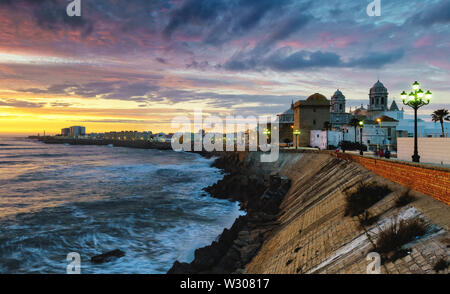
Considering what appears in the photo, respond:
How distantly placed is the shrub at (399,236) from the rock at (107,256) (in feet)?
49.2

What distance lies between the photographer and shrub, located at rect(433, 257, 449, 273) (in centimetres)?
621

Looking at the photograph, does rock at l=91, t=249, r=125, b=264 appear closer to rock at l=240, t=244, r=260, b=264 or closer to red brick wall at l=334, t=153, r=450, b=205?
rock at l=240, t=244, r=260, b=264

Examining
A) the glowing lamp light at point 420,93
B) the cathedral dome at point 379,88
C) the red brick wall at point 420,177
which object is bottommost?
the red brick wall at point 420,177

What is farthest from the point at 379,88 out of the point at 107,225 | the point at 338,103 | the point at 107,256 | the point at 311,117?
the point at 107,256

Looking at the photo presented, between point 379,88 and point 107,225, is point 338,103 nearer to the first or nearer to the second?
point 379,88

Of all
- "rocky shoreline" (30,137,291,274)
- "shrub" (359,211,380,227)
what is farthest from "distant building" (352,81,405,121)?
"shrub" (359,211,380,227)

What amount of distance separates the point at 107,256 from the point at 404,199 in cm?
1659

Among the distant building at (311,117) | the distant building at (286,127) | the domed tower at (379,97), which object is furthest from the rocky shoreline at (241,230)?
the domed tower at (379,97)

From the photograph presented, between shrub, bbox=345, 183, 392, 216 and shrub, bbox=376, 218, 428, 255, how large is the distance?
3.44m

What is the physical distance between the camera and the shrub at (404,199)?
34.2ft

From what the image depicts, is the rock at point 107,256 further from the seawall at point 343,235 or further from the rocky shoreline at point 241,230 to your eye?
the seawall at point 343,235
